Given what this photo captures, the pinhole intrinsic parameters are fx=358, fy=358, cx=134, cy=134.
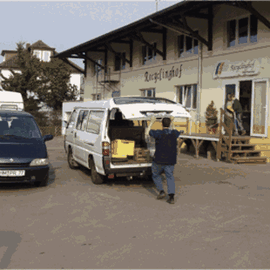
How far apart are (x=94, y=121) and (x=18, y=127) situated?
197 cm

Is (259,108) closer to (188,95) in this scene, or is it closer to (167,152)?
(188,95)

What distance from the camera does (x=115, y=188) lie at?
8.50m

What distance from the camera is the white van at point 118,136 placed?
26.7 ft

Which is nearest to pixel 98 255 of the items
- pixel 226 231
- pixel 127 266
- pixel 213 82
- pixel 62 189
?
pixel 127 266

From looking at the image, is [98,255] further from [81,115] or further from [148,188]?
[81,115]

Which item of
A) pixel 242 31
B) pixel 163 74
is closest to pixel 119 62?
pixel 163 74

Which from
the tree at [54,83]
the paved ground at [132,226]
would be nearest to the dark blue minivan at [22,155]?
the paved ground at [132,226]

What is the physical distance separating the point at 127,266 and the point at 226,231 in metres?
1.98

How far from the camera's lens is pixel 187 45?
19016mm

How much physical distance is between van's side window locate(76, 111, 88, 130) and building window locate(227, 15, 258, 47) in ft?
27.9

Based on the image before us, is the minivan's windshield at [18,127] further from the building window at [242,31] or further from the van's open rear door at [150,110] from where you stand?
the building window at [242,31]

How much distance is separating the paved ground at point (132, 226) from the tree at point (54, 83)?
1279 inches

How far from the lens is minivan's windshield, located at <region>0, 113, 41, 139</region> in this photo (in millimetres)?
8914

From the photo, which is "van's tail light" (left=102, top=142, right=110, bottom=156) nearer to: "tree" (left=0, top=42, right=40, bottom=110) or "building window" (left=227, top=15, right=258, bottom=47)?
"building window" (left=227, top=15, right=258, bottom=47)
